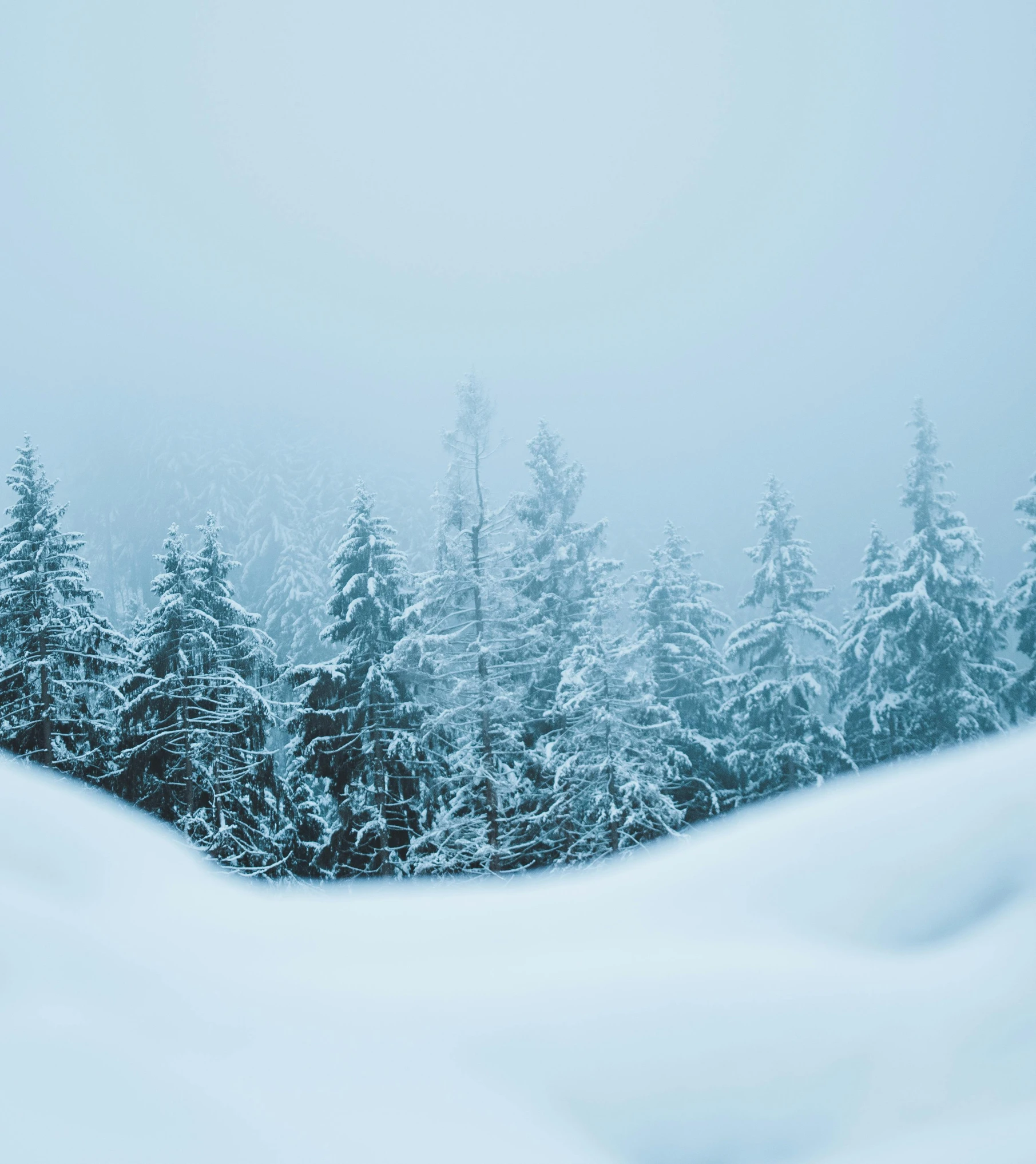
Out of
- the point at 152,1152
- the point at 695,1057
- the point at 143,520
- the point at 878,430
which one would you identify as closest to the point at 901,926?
the point at 695,1057

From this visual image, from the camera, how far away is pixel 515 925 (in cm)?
235

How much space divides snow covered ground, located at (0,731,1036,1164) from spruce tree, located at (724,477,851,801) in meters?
18.2

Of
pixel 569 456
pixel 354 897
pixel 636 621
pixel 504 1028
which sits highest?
pixel 504 1028

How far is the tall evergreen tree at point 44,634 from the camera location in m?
14.5

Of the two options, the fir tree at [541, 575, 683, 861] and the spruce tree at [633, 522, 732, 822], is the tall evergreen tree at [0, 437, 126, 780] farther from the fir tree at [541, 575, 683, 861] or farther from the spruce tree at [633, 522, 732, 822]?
the spruce tree at [633, 522, 732, 822]

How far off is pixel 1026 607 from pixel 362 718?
62.4 ft

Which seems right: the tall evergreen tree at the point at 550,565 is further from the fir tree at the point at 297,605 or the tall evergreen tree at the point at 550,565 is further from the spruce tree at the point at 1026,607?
the fir tree at the point at 297,605

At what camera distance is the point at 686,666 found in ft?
70.6

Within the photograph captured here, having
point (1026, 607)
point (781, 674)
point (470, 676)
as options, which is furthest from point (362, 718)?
point (1026, 607)

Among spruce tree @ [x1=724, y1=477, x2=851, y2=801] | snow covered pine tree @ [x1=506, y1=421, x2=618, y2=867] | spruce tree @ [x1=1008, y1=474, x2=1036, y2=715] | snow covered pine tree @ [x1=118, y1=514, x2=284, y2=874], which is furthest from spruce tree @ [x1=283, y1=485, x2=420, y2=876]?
spruce tree @ [x1=1008, y1=474, x2=1036, y2=715]

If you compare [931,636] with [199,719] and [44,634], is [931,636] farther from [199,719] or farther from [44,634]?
[44,634]

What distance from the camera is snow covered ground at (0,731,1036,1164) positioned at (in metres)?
1.42

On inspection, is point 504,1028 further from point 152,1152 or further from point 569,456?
point 569,456

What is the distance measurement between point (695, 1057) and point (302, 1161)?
0.85m
